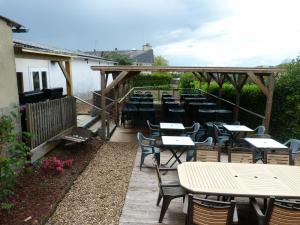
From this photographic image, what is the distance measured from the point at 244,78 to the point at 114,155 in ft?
20.7

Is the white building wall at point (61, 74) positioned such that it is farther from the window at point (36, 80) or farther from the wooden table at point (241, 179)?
the wooden table at point (241, 179)

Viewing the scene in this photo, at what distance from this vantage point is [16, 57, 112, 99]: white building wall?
436 inches

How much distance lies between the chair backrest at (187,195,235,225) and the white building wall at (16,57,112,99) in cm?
931

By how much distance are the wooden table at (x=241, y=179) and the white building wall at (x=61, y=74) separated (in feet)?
28.4

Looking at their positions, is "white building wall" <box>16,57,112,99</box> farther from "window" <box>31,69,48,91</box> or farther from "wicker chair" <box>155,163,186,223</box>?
"wicker chair" <box>155,163,186,223</box>

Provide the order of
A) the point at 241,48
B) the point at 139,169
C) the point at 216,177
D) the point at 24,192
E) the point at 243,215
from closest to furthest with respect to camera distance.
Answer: the point at 216,177, the point at 243,215, the point at 24,192, the point at 139,169, the point at 241,48

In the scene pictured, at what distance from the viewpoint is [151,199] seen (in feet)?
17.4

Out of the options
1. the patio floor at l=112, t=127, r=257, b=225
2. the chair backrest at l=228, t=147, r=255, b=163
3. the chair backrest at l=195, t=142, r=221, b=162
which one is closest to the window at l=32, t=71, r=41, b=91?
the patio floor at l=112, t=127, r=257, b=225

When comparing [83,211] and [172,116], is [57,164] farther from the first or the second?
[172,116]

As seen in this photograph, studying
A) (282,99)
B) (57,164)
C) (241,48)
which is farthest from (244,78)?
(241,48)

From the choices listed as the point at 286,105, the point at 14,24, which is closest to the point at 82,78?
the point at 14,24

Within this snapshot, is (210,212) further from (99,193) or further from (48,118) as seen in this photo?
(48,118)

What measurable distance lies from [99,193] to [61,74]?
11.4m

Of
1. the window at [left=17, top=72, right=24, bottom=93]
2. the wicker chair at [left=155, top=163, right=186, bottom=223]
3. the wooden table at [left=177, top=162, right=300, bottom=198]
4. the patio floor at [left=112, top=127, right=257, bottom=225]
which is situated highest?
the window at [left=17, top=72, right=24, bottom=93]
